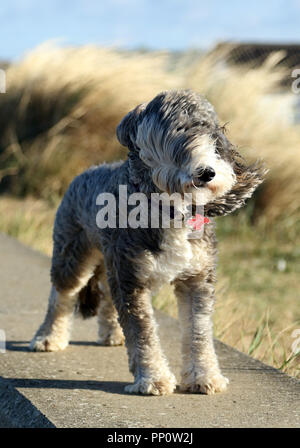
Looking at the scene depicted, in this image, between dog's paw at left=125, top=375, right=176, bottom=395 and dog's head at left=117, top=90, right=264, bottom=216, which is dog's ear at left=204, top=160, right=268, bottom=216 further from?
dog's paw at left=125, top=375, right=176, bottom=395

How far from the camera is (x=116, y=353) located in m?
4.45

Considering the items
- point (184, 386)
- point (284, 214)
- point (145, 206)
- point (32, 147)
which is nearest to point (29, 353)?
point (184, 386)

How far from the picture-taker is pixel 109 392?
373 centimetres

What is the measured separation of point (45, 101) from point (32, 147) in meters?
0.81

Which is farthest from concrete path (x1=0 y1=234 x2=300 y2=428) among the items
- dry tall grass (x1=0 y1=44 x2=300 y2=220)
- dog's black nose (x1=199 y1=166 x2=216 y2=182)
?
dry tall grass (x1=0 y1=44 x2=300 y2=220)

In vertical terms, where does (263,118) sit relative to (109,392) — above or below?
above

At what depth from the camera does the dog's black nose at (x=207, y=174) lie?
3.09 metres

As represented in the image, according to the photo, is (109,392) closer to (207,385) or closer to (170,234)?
(207,385)

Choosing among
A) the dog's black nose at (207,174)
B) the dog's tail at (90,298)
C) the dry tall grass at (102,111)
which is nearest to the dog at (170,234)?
the dog's black nose at (207,174)

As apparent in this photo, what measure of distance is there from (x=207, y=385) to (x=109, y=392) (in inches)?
18.5

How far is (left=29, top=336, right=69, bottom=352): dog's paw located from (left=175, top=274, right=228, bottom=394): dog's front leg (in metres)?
1.00

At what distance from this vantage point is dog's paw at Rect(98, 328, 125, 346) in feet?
14.9

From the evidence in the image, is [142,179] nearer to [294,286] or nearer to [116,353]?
[116,353]

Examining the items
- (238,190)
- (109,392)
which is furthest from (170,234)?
(109,392)
